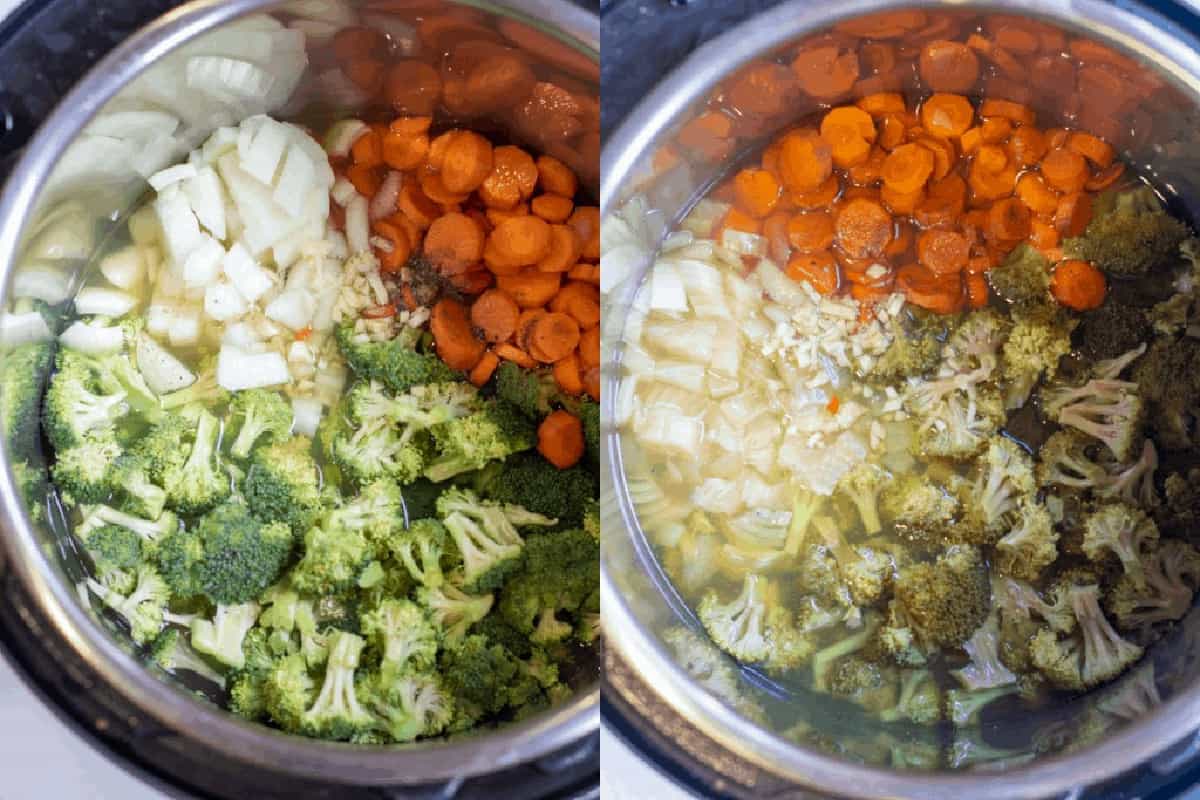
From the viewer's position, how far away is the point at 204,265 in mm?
1256

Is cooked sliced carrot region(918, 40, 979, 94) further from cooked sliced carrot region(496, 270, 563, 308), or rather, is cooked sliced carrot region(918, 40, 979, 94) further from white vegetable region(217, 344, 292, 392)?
white vegetable region(217, 344, 292, 392)

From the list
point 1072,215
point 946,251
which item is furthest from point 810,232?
point 1072,215

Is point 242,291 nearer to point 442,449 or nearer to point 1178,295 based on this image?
point 442,449

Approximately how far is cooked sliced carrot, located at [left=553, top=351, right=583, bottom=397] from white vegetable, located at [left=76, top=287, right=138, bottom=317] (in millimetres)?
559

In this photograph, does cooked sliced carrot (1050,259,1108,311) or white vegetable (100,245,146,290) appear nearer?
cooked sliced carrot (1050,259,1108,311)

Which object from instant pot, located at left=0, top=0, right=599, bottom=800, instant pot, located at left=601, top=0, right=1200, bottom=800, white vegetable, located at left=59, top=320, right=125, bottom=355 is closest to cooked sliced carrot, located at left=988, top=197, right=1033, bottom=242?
instant pot, located at left=601, top=0, right=1200, bottom=800

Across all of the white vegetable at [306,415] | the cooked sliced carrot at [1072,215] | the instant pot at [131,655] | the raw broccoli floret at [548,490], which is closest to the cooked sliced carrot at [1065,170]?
the cooked sliced carrot at [1072,215]

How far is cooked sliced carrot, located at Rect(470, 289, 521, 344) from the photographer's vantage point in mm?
1273

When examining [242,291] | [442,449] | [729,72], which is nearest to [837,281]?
[729,72]

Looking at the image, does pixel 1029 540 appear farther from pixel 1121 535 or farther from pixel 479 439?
pixel 479 439

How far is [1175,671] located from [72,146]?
54.7 inches

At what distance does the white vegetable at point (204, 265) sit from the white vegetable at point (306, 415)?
186 millimetres

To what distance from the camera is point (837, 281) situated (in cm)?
124

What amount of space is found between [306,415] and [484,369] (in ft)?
0.78
